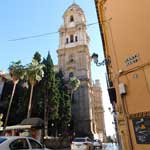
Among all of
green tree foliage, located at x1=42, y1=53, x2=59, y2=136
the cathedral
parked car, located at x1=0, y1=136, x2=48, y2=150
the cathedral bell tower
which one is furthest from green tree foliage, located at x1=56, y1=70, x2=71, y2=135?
parked car, located at x1=0, y1=136, x2=48, y2=150

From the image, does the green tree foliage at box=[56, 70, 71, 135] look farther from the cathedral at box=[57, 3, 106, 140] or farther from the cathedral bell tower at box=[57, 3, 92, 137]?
the cathedral bell tower at box=[57, 3, 92, 137]

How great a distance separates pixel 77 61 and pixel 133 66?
51.9m

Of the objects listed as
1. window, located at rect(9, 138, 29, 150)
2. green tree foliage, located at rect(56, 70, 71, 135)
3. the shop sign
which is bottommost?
window, located at rect(9, 138, 29, 150)

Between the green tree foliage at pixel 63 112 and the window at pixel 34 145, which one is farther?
the green tree foliage at pixel 63 112

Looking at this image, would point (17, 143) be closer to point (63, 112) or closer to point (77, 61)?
point (63, 112)

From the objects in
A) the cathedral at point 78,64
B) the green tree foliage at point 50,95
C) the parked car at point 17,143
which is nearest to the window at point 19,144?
the parked car at point 17,143

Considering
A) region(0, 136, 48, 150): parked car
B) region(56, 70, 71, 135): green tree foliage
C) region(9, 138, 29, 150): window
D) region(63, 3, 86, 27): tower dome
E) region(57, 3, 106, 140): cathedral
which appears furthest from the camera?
region(63, 3, 86, 27): tower dome

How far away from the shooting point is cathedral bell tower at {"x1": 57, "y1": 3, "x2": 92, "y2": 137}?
53.2 metres

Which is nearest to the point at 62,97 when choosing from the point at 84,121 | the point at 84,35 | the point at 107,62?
the point at 84,121

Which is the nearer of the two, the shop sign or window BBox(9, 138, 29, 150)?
the shop sign

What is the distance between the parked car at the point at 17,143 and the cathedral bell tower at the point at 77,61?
44136 mm

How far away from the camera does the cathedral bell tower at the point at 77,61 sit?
5319 centimetres

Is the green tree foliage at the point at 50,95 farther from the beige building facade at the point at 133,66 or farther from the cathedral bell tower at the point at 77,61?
the beige building facade at the point at 133,66

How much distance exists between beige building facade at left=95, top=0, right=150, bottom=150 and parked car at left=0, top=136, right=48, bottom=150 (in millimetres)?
3437
